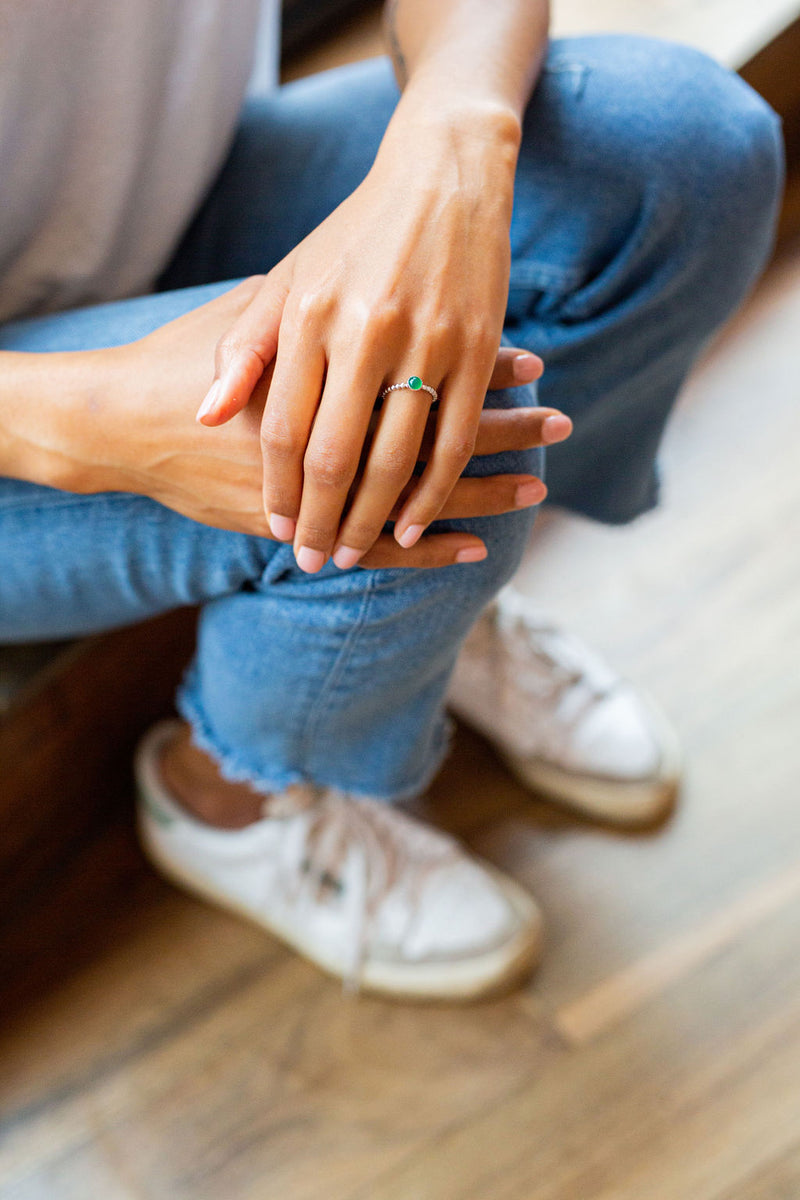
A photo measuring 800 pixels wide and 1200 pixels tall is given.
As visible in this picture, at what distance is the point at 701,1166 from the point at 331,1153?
30 centimetres

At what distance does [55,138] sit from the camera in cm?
57

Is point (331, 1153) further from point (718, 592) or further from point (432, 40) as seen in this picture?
point (432, 40)

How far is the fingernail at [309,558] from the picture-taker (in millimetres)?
498

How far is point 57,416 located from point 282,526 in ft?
0.48

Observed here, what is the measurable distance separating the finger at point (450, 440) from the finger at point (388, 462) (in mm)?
10

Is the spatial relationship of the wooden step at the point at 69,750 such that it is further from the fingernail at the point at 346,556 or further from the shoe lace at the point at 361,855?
the fingernail at the point at 346,556

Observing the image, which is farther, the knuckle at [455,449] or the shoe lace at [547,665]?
the shoe lace at [547,665]

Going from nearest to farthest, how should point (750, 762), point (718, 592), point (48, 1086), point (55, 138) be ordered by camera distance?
1. point (55, 138)
2. point (48, 1086)
3. point (750, 762)
4. point (718, 592)

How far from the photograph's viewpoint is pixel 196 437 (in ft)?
1.63

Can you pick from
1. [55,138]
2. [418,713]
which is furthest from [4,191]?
[418,713]

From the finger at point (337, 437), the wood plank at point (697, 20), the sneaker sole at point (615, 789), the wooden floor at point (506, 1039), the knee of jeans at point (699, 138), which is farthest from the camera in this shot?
the wood plank at point (697, 20)

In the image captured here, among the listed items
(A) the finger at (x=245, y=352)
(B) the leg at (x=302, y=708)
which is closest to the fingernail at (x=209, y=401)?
(A) the finger at (x=245, y=352)

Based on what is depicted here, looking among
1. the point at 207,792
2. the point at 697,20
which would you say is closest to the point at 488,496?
the point at 207,792

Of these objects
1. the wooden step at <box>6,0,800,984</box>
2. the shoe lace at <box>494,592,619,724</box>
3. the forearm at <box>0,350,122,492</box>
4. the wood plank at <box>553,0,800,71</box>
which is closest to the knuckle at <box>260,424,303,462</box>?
the forearm at <box>0,350,122,492</box>
